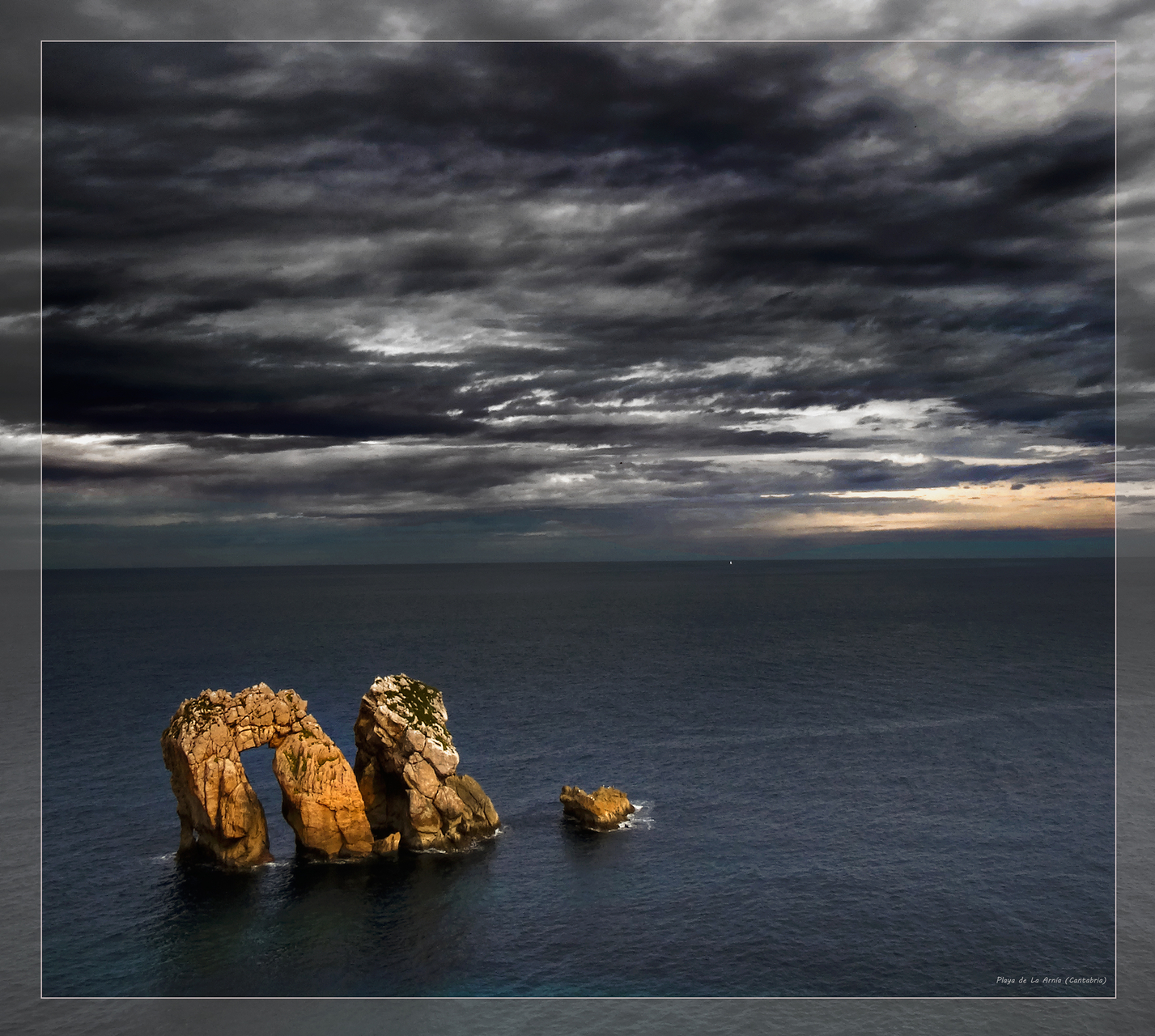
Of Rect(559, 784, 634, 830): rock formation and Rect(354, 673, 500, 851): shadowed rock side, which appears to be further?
Rect(559, 784, 634, 830): rock formation

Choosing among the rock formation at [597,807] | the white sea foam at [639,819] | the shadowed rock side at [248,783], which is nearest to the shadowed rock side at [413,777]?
the shadowed rock side at [248,783]

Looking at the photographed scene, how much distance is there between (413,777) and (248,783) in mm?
12449

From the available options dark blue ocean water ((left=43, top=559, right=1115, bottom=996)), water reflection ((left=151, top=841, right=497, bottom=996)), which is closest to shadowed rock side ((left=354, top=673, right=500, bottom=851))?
water reflection ((left=151, top=841, right=497, bottom=996))

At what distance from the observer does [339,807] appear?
68.2 metres

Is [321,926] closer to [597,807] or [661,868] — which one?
[661,868]

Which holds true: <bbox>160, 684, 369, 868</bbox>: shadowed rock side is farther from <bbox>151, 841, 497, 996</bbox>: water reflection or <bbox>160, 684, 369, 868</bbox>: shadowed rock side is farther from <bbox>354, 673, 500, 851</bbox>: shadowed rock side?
<bbox>354, 673, 500, 851</bbox>: shadowed rock side

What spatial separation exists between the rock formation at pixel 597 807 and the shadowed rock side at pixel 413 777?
6.94 meters

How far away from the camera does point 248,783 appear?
65812 millimetres

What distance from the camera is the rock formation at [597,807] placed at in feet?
242

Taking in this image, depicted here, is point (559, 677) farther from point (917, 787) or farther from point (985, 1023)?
point (985, 1023)

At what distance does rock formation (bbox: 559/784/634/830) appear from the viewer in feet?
242

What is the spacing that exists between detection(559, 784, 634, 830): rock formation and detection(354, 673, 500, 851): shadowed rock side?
22.8 feet

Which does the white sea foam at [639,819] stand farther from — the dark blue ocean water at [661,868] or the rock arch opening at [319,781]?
the rock arch opening at [319,781]

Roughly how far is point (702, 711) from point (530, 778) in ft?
130
